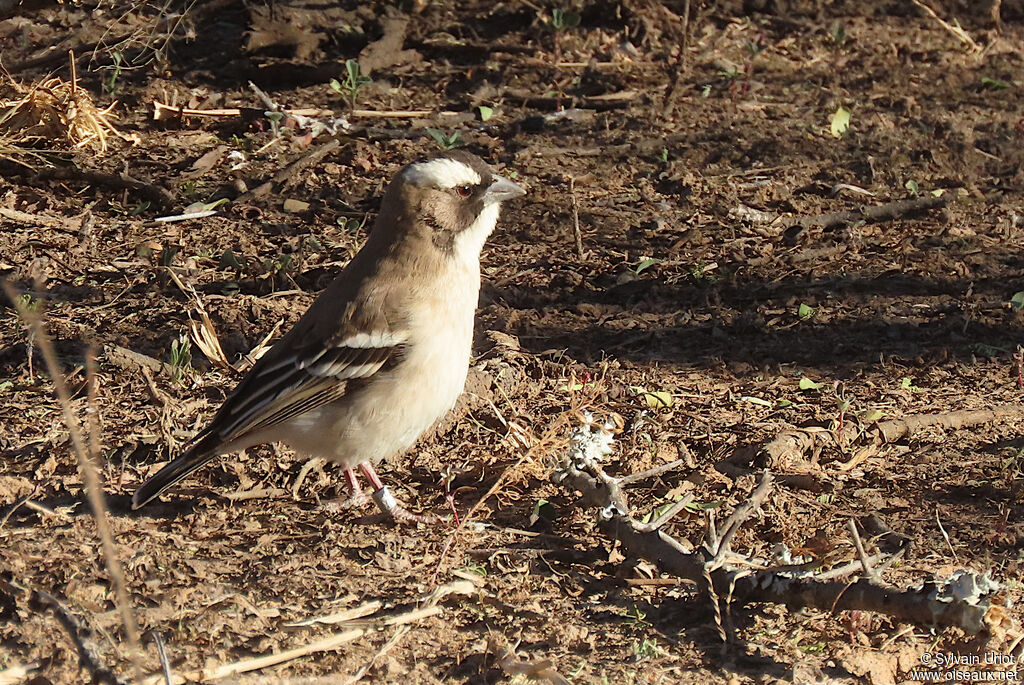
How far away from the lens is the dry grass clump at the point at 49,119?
27.6 feet

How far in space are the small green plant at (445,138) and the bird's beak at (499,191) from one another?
2.88m

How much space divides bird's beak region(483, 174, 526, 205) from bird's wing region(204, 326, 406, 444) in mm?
858

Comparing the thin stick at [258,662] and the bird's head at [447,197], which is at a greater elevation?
the bird's head at [447,197]

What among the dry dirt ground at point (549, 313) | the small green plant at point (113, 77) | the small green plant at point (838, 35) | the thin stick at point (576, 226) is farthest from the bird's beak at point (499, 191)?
the small green plant at point (838, 35)

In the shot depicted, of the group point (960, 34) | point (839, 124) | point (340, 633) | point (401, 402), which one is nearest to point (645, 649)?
point (340, 633)

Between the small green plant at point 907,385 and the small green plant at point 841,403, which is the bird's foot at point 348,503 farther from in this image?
the small green plant at point 907,385

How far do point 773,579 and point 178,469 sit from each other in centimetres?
245

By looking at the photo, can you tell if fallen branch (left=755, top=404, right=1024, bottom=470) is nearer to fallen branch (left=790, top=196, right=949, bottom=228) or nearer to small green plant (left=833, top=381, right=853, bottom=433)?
small green plant (left=833, top=381, right=853, bottom=433)

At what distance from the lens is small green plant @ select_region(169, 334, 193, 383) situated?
6116 millimetres

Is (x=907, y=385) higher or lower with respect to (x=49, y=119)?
lower

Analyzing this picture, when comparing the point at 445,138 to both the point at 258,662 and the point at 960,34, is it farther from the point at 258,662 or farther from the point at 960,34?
the point at 258,662

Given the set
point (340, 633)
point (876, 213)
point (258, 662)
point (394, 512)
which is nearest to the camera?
point (258, 662)

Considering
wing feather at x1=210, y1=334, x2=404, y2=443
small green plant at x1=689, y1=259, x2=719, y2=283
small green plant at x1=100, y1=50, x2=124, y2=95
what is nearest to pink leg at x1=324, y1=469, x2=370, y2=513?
wing feather at x1=210, y1=334, x2=404, y2=443

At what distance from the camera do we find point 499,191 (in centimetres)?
585
